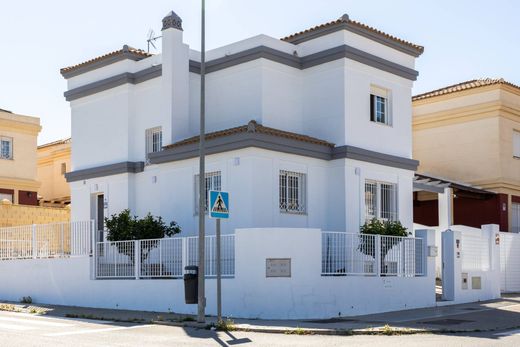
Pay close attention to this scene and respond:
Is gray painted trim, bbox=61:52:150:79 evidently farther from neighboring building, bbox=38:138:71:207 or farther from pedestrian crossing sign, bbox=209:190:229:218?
neighboring building, bbox=38:138:71:207

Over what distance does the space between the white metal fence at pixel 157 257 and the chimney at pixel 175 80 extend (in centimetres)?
437

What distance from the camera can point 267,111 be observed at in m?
23.1

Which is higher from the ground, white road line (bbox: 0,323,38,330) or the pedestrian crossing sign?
the pedestrian crossing sign

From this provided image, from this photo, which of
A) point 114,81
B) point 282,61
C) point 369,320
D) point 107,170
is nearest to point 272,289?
point 369,320

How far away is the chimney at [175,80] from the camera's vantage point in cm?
2403

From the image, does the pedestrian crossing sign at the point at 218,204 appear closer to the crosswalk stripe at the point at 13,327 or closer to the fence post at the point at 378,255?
the crosswalk stripe at the point at 13,327

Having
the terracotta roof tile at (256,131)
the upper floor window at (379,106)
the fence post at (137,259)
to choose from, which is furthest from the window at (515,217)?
the fence post at (137,259)

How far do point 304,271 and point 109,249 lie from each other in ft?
20.0

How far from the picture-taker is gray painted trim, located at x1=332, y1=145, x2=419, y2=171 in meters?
22.5

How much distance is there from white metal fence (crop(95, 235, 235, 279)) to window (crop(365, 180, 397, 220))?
6.01m

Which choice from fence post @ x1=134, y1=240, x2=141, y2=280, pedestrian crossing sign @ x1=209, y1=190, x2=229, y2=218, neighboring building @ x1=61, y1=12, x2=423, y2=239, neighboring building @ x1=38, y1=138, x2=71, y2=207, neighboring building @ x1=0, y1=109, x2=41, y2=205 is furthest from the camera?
neighboring building @ x1=38, y1=138, x2=71, y2=207

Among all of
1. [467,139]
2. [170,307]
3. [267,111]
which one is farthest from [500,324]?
[467,139]

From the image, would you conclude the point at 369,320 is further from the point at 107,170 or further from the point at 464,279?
the point at 107,170

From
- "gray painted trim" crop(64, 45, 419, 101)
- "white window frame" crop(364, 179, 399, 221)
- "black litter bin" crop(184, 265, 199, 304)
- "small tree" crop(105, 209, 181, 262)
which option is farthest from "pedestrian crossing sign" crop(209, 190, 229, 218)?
"gray painted trim" crop(64, 45, 419, 101)
